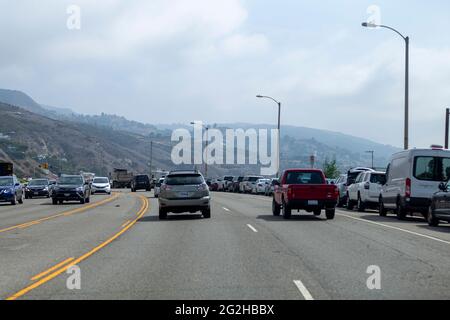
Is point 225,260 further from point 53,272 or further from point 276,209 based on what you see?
point 276,209

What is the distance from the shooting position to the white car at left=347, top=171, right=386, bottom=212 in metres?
32.0

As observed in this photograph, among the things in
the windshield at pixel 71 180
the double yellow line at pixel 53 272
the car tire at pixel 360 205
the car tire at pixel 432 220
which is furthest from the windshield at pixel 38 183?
the double yellow line at pixel 53 272

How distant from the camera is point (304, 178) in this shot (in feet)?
87.2

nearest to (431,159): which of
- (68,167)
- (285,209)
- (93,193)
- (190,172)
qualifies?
(285,209)

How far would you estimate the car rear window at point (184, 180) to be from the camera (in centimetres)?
2598

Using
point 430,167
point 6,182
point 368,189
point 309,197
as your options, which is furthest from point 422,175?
point 6,182

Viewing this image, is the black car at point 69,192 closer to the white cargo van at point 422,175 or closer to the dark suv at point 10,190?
the dark suv at point 10,190

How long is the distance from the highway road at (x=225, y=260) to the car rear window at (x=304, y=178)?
3530mm

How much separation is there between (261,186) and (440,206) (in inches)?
1628

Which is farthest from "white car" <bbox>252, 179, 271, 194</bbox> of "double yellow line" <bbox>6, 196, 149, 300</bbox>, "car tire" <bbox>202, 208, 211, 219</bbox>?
"double yellow line" <bbox>6, 196, 149, 300</bbox>

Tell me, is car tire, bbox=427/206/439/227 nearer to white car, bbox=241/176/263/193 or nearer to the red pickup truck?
the red pickup truck

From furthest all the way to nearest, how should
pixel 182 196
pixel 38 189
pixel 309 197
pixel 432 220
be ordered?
pixel 38 189 → pixel 182 196 → pixel 309 197 → pixel 432 220

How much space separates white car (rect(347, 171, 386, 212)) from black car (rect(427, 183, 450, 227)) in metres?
8.24
